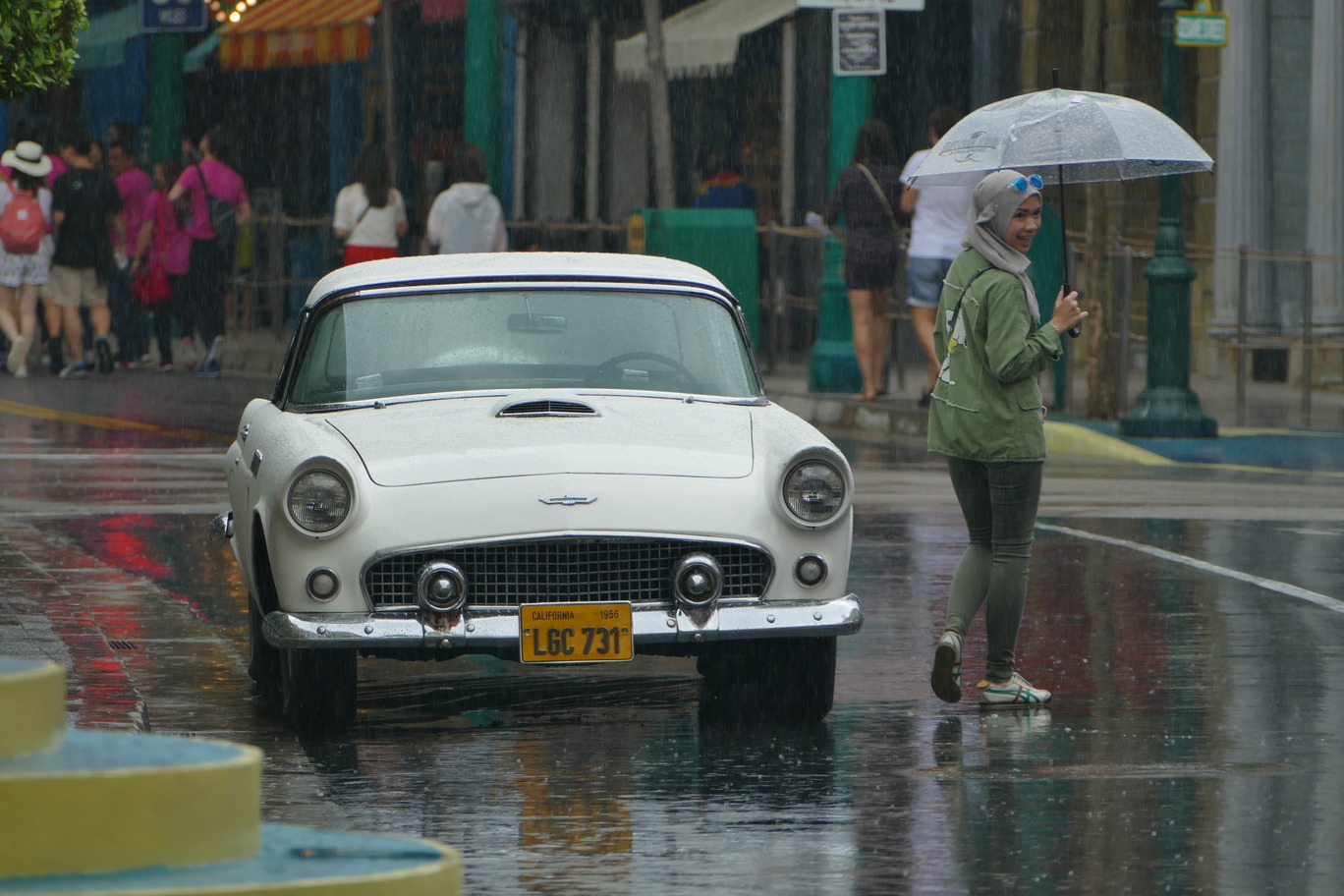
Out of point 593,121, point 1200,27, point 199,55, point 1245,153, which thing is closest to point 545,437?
point 1200,27

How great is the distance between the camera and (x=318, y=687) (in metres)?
7.52

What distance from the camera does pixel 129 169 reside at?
24.5 metres

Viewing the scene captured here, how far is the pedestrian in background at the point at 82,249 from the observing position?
23.5 m

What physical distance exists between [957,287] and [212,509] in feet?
21.0

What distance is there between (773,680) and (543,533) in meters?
0.97

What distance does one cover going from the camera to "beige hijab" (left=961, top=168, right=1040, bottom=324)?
26.1ft

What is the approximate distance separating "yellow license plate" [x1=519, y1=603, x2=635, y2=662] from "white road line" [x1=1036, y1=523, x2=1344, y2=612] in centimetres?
394

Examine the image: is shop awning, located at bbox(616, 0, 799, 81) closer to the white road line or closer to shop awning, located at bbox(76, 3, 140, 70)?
shop awning, located at bbox(76, 3, 140, 70)

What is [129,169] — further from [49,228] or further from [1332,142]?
[1332,142]

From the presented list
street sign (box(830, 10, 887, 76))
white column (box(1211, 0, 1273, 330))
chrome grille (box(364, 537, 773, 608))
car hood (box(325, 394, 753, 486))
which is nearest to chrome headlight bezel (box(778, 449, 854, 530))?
car hood (box(325, 394, 753, 486))

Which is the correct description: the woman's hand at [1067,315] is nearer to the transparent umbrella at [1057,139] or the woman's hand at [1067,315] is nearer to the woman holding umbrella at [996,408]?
the woman holding umbrella at [996,408]

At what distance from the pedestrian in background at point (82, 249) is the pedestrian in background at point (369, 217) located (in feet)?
10.9

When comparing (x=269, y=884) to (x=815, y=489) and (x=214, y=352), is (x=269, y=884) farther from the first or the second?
(x=214, y=352)

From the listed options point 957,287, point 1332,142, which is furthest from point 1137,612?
point 1332,142
